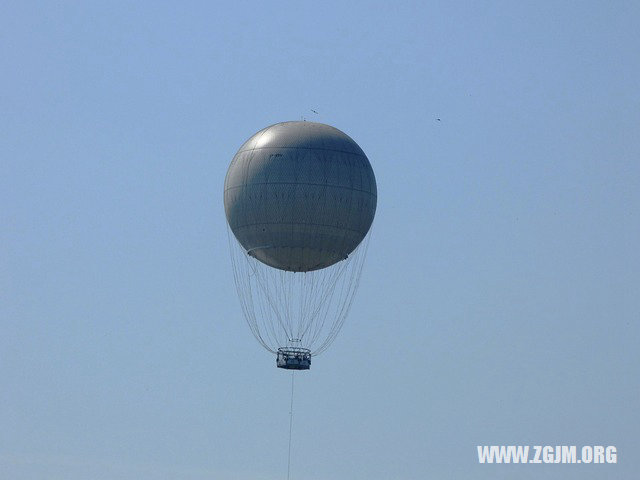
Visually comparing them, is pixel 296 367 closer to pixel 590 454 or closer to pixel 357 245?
pixel 357 245

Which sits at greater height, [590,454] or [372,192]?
[372,192]

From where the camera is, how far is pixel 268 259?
531 ft

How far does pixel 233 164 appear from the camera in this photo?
6403 inches

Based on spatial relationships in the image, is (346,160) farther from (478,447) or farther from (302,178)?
(478,447)

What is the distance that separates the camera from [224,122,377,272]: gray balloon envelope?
159 m

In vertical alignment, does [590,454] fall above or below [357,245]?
below

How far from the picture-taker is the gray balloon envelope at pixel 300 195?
159m

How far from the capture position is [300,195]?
158500 millimetres

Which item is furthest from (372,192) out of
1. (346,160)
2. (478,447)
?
(478,447)

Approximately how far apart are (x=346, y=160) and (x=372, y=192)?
130 inches

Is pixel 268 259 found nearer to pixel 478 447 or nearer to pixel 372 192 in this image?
pixel 372 192

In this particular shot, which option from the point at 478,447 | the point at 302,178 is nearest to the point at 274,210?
the point at 302,178

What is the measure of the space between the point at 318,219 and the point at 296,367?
1001cm

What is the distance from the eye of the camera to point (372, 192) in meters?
162
